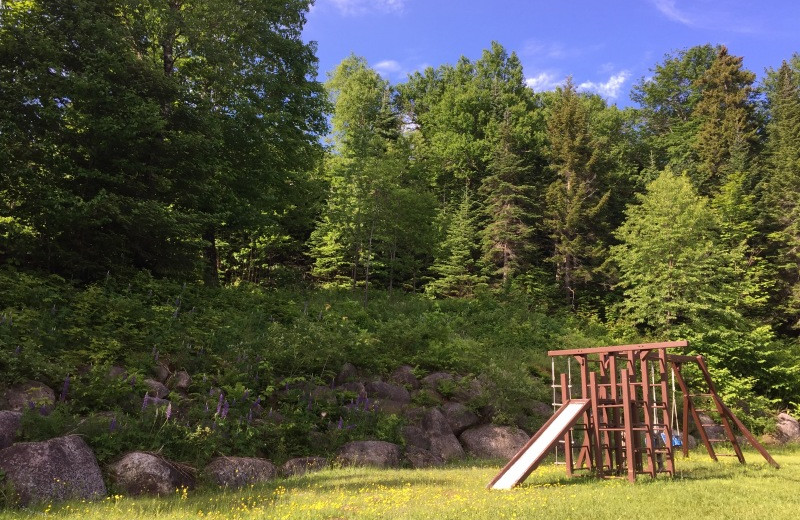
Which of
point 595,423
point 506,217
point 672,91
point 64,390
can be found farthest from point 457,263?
point 672,91

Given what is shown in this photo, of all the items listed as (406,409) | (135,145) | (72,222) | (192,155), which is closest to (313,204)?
(192,155)

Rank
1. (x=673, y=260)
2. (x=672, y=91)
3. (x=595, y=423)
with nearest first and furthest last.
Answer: (x=595, y=423)
(x=673, y=260)
(x=672, y=91)

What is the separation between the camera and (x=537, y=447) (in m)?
9.67

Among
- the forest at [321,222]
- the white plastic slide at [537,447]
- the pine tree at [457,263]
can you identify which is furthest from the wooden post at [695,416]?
the pine tree at [457,263]

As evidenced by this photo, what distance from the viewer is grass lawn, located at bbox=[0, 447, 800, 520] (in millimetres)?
6363

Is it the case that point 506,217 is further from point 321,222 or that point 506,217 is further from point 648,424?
point 648,424

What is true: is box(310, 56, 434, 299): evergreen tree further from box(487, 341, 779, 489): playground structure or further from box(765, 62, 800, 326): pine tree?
box(765, 62, 800, 326): pine tree

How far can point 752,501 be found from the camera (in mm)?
7711

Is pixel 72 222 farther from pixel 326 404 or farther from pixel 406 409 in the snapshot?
pixel 406 409

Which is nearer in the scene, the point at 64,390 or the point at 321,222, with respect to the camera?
the point at 64,390

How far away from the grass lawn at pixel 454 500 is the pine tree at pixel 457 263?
68.1 ft

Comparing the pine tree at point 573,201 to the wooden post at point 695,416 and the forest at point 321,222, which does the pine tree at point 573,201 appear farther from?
the wooden post at point 695,416

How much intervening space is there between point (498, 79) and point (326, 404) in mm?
40705

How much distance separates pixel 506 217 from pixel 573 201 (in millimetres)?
4422
